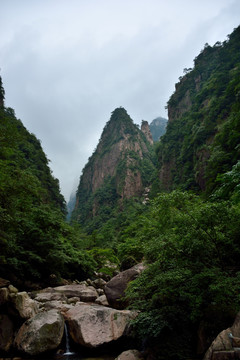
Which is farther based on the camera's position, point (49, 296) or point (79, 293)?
point (79, 293)

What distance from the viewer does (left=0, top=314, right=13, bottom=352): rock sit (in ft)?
20.6

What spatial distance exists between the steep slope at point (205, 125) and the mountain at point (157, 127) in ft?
235

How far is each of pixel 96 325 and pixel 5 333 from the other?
2.83 m

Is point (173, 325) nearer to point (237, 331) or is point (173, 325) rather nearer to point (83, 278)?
point (237, 331)

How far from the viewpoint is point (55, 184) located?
3597 centimetres

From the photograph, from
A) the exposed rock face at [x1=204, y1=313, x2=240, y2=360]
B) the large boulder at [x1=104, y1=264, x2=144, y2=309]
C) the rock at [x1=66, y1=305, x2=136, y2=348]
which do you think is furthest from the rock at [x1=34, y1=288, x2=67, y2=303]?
the exposed rock face at [x1=204, y1=313, x2=240, y2=360]

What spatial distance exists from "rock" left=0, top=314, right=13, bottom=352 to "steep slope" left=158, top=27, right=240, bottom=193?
12314 mm

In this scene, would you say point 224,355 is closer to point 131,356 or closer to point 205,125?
point 131,356

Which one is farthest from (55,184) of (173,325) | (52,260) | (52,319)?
(173,325)

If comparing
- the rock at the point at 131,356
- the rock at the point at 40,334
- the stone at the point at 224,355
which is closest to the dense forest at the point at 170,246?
the rock at the point at 131,356

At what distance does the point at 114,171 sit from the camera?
7488 centimetres

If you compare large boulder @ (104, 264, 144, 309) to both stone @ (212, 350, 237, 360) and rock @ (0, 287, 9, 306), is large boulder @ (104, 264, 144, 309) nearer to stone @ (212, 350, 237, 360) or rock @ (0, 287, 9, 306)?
rock @ (0, 287, 9, 306)

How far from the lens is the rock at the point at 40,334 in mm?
5996

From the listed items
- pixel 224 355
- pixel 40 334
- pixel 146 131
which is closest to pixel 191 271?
pixel 224 355
